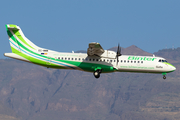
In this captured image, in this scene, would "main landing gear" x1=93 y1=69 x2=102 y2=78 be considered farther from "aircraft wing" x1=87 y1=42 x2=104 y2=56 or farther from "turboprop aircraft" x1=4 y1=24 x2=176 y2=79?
"aircraft wing" x1=87 y1=42 x2=104 y2=56

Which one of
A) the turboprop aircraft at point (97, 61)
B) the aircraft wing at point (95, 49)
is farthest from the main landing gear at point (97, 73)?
the aircraft wing at point (95, 49)

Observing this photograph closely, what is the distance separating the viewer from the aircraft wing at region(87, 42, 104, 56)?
50.1 m

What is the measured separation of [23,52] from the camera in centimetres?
5712

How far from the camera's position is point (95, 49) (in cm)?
5209

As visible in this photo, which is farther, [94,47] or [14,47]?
[14,47]

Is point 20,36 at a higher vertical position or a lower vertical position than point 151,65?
higher

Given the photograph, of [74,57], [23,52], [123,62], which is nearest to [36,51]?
[23,52]

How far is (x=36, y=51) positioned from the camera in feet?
187

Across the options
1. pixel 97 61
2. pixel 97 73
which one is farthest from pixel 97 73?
pixel 97 61

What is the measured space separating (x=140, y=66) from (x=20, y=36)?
22.3m

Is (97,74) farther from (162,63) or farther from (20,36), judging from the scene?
(20,36)

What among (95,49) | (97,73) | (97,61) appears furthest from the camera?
(97,61)

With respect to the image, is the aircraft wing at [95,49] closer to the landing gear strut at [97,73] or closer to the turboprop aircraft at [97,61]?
the turboprop aircraft at [97,61]

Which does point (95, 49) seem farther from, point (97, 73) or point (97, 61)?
point (97, 73)
